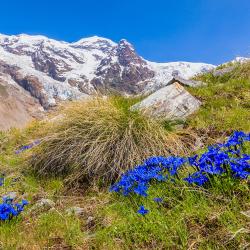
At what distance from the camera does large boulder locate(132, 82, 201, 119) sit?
832cm

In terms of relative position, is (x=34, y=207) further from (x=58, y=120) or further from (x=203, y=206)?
(x=58, y=120)

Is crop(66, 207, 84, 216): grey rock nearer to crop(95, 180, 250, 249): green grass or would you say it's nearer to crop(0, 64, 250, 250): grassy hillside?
crop(0, 64, 250, 250): grassy hillside

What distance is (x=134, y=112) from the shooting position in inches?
289

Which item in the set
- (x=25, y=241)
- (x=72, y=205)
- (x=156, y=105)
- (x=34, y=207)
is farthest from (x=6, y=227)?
(x=156, y=105)

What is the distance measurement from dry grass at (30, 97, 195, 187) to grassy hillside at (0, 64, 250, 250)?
0.7 inches

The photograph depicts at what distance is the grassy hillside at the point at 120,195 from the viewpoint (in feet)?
11.6

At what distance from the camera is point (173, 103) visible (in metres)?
8.91

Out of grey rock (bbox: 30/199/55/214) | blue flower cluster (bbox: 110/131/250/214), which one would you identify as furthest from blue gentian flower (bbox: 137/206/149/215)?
grey rock (bbox: 30/199/55/214)

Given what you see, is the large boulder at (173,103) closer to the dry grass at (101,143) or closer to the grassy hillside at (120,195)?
the grassy hillside at (120,195)

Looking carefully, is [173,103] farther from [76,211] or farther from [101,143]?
[76,211]

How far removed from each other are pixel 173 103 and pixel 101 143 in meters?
2.97

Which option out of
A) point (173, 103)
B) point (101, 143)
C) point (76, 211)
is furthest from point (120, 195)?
point (173, 103)

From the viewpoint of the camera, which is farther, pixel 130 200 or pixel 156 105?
pixel 156 105

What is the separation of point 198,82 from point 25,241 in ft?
30.4
